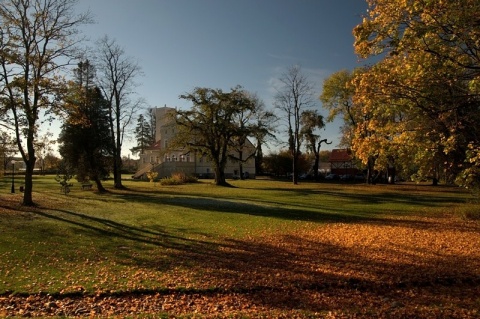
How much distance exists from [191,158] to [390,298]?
2746 inches

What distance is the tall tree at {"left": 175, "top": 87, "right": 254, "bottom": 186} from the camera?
162 feet

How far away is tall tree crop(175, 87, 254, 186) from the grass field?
3134 cm

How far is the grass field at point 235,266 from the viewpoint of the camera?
7.09 m

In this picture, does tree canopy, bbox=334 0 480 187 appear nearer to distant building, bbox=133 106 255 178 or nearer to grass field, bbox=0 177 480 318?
grass field, bbox=0 177 480 318

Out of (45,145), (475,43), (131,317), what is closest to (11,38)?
(45,145)

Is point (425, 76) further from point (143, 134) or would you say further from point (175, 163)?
point (143, 134)

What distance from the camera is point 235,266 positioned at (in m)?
10.0

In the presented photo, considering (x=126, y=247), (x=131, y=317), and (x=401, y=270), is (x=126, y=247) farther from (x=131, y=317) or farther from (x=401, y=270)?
(x=401, y=270)

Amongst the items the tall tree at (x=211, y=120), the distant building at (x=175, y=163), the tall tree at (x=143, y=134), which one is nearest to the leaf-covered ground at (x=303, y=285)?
the tall tree at (x=211, y=120)

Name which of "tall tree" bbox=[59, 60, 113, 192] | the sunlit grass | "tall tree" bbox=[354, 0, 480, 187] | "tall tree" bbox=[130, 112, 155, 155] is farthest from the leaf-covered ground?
"tall tree" bbox=[130, 112, 155, 155]

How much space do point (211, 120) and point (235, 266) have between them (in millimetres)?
40771

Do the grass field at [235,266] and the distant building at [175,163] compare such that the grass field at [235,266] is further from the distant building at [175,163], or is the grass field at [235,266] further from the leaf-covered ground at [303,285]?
the distant building at [175,163]

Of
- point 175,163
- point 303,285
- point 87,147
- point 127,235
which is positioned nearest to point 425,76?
point 303,285

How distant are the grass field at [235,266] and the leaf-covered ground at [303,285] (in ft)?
0.09
